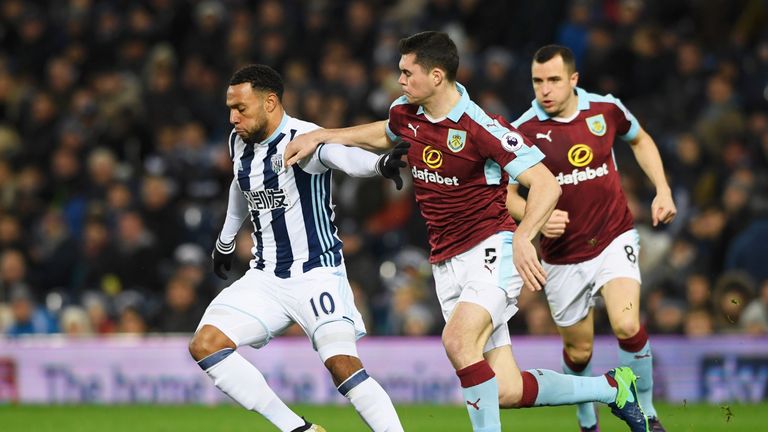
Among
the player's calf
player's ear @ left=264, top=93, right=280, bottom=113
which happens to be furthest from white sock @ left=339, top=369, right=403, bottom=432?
player's ear @ left=264, top=93, right=280, bottom=113

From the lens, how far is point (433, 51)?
7.16 m

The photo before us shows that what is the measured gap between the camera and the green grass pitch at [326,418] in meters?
10.2

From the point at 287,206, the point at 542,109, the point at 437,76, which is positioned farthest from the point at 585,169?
the point at 287,206

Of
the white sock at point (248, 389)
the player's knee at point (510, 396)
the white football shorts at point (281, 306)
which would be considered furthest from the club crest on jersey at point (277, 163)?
the player's knee at point (510, 396)

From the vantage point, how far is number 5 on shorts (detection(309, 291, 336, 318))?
7289 mm

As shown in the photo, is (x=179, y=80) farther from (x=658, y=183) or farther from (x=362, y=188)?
(x=658, y=183)

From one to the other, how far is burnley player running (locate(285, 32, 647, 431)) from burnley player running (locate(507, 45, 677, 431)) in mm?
752

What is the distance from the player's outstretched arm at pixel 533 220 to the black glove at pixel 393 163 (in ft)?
2.19

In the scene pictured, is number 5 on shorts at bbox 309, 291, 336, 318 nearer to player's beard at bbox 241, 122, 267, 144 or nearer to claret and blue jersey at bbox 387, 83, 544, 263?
claret and blue jersey at bbox 387, 83, 544, 263

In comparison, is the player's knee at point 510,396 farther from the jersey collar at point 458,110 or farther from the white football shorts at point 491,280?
the jersey collar at point 458,110

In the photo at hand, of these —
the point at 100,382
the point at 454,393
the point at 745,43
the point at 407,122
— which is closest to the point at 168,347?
the point at 100,382

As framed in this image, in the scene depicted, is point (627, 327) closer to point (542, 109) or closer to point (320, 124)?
point (542, 109)

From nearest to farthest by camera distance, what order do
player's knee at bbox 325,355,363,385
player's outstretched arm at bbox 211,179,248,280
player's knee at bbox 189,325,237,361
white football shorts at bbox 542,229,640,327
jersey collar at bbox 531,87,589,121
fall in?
player's knee at bbox 325,355,363,385 < player's knee at bbox 189,325,237,361 < player's outstretched arm at bbox 211,179,248,280 < white football shorts at bbox 542,229,640,327 < jersey collar at bbox 531,87,589,121

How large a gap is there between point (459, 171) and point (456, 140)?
0.58 feet
